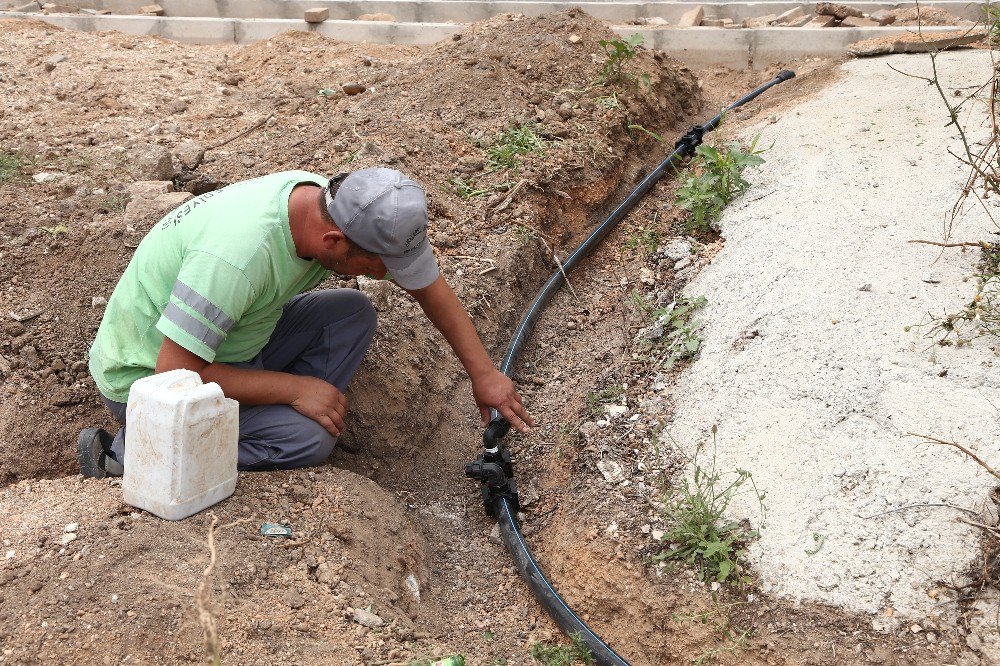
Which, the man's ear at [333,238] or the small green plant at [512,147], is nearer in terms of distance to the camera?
the man's ear at [333,238]

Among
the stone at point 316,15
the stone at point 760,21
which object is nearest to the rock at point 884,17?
the stone at point 760,21

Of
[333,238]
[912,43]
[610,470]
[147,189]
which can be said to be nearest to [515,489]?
[610,470]

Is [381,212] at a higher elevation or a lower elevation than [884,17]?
lower

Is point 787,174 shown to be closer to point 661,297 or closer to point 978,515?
point 661,297

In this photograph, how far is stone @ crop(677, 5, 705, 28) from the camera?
6.27 m

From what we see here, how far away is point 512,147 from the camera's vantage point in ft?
14.5

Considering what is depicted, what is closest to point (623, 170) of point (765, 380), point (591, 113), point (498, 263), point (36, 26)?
point (591, 113)

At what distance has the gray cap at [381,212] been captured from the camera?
2291 millimetres

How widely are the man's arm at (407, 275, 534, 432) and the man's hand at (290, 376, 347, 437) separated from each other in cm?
40

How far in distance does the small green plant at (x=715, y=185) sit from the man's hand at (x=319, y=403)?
6.75ft

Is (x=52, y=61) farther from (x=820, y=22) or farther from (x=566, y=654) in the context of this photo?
(x=820, y=22)

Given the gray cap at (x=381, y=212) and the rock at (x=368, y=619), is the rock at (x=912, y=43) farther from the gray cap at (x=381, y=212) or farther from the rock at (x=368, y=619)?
the rock at (x=368, y=619)

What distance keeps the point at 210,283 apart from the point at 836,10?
5424 mm

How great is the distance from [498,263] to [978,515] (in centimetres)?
217
